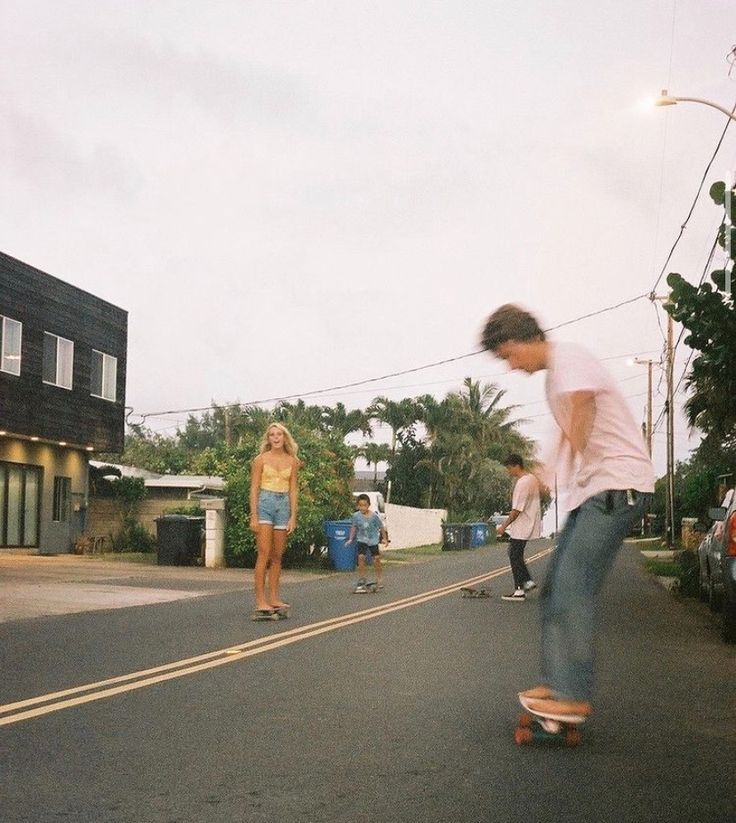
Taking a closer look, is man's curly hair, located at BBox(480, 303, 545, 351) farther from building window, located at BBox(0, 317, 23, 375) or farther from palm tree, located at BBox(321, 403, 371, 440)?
palm tree, located at BBox(321, 403, 371, 440)

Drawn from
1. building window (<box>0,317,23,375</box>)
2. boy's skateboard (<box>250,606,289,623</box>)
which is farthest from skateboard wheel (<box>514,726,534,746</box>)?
building window (<box>0,317,23,375</box>)

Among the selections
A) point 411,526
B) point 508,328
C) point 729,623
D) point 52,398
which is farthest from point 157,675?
point 411,526

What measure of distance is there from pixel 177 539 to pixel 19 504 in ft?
21.5

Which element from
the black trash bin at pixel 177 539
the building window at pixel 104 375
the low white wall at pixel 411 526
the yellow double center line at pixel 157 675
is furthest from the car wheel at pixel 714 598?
the low white wall at pixel 411 526

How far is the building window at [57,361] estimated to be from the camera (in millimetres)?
29672

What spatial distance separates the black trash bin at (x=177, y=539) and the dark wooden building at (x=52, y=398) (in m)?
5.41

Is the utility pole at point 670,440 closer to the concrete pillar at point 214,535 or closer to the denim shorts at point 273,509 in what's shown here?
the concrete pillar at point 214,535

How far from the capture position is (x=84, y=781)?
177 inches

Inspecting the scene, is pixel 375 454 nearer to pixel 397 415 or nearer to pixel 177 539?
pixel 397 415

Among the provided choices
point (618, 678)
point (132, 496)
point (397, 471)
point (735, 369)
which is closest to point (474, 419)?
point (397, 471)

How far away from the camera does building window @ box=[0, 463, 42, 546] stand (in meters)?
28.6

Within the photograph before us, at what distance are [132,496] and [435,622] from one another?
2296 centimetres

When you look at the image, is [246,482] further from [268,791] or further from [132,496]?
[268,791]

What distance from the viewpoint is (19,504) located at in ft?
96.3
